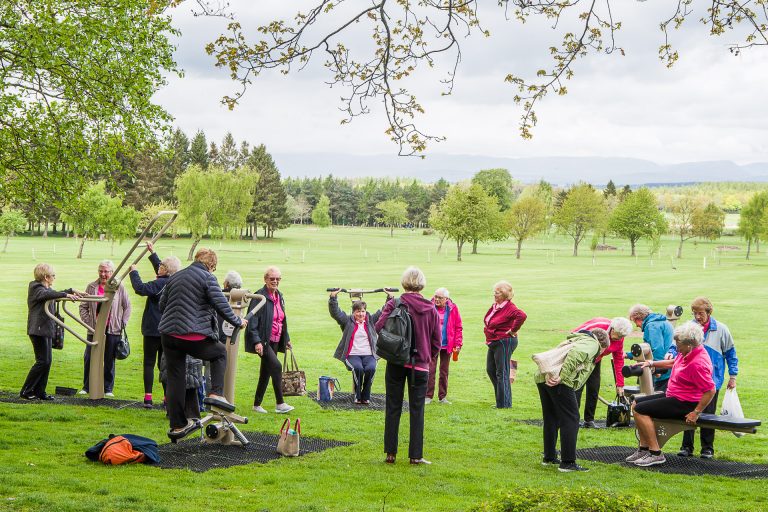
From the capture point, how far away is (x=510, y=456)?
33.5ft

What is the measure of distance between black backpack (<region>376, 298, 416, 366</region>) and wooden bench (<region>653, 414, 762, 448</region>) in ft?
10.7

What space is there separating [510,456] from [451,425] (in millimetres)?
2191

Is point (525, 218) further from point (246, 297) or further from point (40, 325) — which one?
point (246, 297)

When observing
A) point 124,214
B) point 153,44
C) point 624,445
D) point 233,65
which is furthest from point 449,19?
point 124,214

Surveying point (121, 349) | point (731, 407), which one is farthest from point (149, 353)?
point (731, 407)

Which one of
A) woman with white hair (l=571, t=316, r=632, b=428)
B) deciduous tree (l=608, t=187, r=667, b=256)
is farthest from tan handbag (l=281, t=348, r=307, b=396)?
deciduous tree (l=608, t=187, r=667, b=256)

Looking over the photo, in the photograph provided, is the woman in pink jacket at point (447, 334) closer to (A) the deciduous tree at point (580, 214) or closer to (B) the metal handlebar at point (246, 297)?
(B) the metal handlebar at point (246, 297)

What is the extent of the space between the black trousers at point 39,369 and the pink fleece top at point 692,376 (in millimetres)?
8973

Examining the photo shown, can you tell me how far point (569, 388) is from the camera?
9.20 metres

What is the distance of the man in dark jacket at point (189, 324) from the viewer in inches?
371

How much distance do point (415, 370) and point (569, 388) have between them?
1.76 meters

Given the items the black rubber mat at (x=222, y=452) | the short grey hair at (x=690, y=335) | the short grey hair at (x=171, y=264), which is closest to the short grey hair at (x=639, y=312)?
the short grey hair at (x=690, y=335)

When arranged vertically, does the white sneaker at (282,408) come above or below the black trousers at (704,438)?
below

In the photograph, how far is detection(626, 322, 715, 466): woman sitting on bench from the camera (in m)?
9.34
